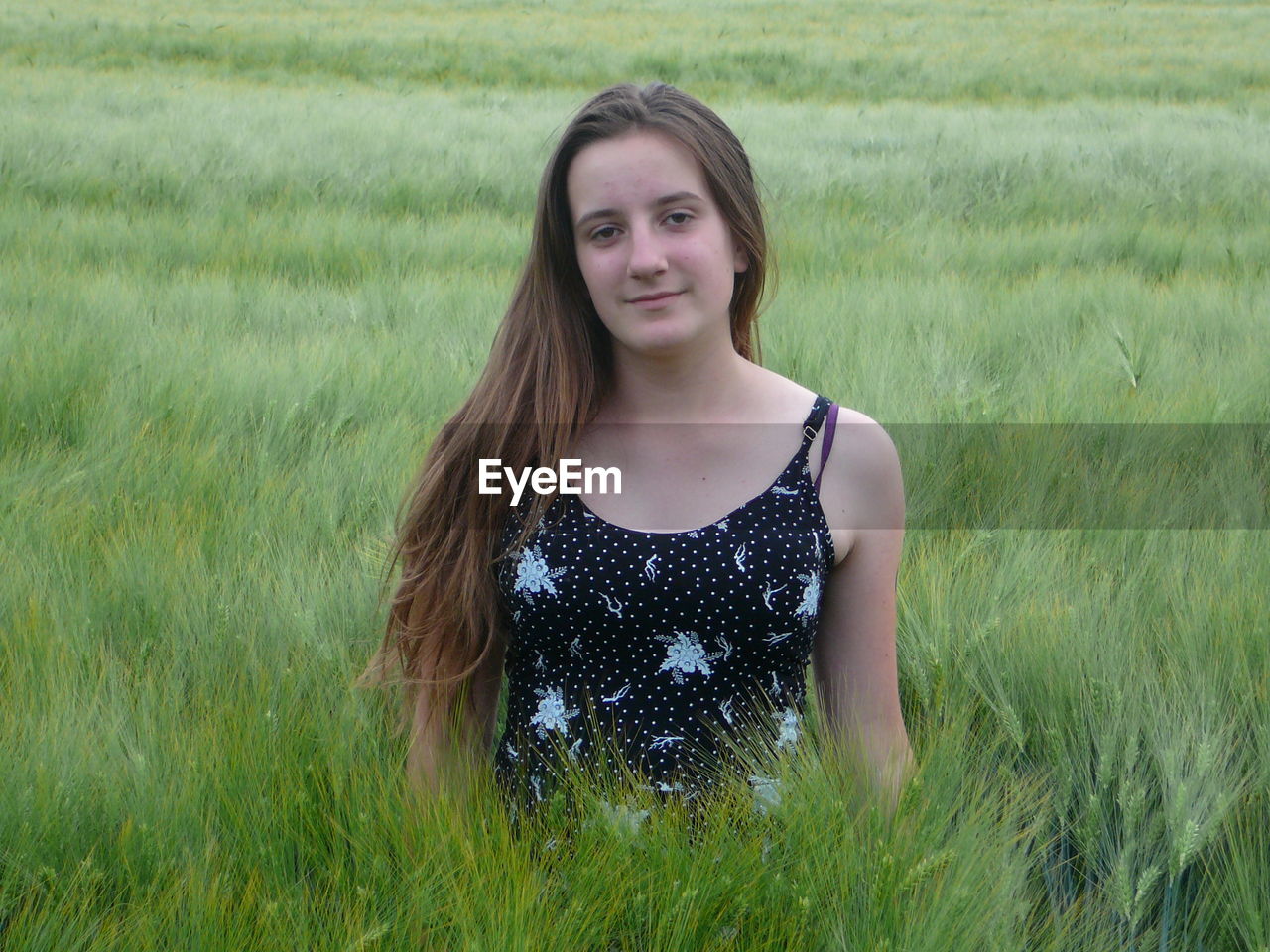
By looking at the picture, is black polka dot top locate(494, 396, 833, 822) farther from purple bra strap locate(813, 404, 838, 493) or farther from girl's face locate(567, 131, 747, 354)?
girl's face locate(567, 131, 747, 354)

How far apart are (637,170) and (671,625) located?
1.82 ft

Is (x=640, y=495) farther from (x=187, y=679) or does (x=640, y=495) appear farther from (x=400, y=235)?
(x=400, y=235)

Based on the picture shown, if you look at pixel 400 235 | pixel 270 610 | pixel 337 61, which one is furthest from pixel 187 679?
pixel 337 61

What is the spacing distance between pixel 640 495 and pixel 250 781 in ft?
1.84

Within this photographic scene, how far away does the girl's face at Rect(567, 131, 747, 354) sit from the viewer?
1365 millimetres

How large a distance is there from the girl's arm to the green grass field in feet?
0.25

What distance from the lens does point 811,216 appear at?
550 cm

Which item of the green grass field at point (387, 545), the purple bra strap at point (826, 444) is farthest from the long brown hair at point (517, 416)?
the purple bra strap at point (826, 444)

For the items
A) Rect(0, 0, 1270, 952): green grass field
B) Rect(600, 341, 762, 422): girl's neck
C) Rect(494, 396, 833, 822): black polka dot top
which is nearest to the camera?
Rect(0, 0, 1270, 952): green grass field

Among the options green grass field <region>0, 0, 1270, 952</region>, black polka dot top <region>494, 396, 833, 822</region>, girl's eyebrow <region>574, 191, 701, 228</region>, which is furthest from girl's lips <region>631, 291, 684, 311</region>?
green grass field <region>0, 0, 1270, 952</region>

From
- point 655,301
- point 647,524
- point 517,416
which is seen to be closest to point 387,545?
point 517,416

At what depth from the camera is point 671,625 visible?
1380 millimetres

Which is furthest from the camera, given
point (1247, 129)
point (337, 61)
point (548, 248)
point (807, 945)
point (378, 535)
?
point (337, 61)

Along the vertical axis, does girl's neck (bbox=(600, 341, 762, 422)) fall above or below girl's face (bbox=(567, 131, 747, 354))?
below
